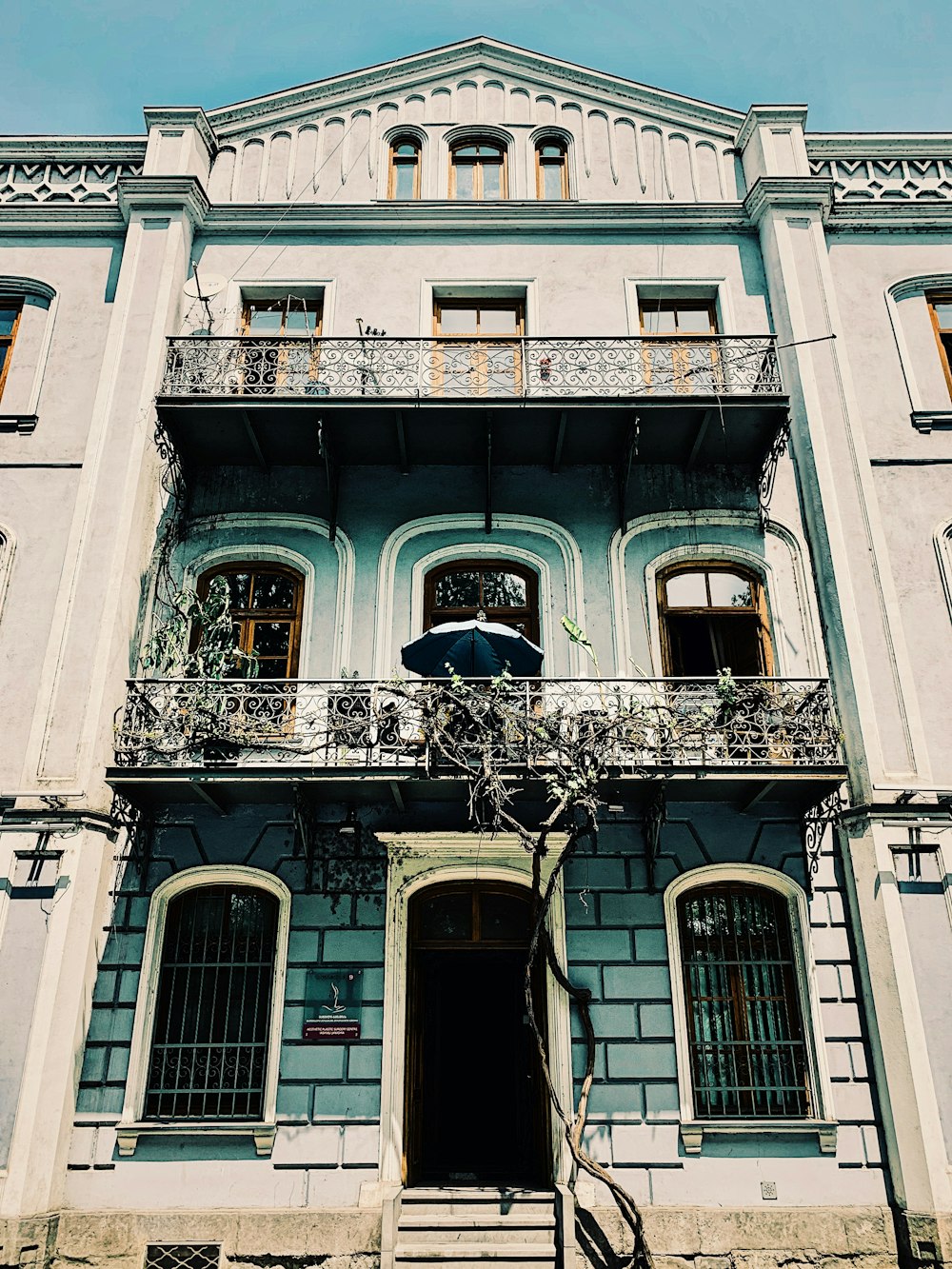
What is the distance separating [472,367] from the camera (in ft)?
44.1

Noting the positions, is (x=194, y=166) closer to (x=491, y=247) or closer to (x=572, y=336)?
(x=491, y=247)

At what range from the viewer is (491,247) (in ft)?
47.5

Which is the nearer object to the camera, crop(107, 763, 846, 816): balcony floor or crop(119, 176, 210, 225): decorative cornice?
crop(107, 763, 846, 816): balcony floor

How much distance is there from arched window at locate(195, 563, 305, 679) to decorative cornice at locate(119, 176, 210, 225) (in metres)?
5.56

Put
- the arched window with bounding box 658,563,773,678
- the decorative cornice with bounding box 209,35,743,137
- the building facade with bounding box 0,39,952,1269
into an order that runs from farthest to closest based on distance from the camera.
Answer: the decorative cornice with bounding box 209,35,743,137, the arched window with bounding box 658,563,773,678, the building facade with bounding box 0,39,952,1269

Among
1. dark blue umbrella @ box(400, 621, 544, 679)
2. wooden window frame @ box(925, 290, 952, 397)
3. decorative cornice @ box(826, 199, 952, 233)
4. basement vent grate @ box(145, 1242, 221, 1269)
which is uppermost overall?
decorative cornice @ box(826, 199, 952, 233)

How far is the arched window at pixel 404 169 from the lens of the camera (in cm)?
1523

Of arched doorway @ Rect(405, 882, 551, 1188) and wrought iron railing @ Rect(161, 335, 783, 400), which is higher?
wrought iron railing @ Rect(161, 335, 783, 400)

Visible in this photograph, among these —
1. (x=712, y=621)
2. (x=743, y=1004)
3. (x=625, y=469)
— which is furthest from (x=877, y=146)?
(x=743, y=1004)

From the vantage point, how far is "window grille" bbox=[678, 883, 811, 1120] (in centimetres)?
1027

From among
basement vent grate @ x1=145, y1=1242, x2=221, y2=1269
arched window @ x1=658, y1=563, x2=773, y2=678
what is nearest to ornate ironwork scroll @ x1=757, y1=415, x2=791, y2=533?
arched window @ x1=658, y1=563, x2=773, y2=678

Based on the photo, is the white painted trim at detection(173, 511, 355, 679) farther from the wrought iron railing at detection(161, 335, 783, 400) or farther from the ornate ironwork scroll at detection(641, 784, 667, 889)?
the ornate ironwork scroll at detection(641, 784, 667, 889)

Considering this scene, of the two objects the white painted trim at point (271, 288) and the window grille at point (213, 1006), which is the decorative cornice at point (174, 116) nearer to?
the white painted trim at point (271, 288)

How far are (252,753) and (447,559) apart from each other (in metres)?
3.64
